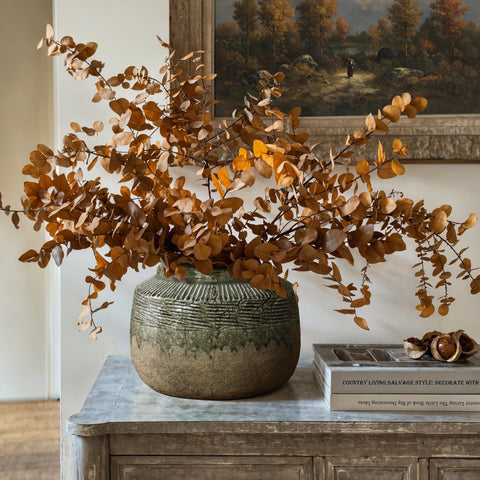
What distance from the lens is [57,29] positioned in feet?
4.05

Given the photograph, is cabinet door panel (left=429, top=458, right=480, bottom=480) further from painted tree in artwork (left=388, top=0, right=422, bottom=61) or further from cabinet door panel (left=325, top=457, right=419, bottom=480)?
painted tree in artwork (left=388, top=0, right=422, bottom=61)

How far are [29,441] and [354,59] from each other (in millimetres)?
1830

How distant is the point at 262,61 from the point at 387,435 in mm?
831

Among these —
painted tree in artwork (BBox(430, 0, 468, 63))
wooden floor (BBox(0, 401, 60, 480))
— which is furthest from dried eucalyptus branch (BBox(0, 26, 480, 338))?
wooden floor (BBox(0, 401, 60, 480))

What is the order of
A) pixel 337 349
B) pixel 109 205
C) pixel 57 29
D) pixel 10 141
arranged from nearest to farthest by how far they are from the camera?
1. pixel 109 205
2. pixel 337 349
3. pixel 57 29
4. pixel 10 141

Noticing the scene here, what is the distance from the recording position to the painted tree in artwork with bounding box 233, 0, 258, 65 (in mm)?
1243

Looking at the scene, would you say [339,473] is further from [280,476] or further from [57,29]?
[57,29]

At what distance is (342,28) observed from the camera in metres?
1.25

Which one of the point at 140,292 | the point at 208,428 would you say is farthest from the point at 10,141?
the point at 208,428

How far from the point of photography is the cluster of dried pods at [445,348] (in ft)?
3.06

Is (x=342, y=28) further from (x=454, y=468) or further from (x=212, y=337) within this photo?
(x=454, y=468)

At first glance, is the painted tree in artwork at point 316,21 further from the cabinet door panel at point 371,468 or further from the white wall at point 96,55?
the cabinet door panel at point 371,468

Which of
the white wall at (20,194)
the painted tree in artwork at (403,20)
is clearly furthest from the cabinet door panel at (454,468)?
the white wall at (20,194)

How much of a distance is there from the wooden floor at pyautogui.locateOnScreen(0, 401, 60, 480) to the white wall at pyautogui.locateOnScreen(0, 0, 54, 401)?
17cm
